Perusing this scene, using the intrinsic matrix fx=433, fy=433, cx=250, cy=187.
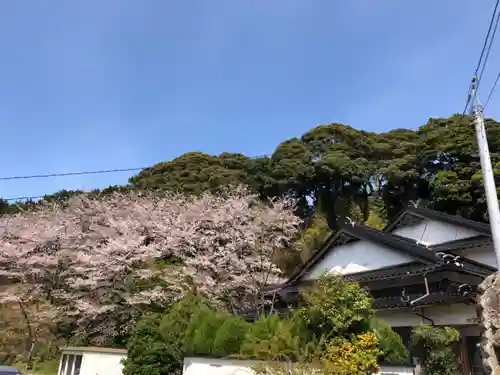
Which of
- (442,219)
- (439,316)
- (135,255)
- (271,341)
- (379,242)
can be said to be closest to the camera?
(271,341)

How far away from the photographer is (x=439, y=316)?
1312 cm

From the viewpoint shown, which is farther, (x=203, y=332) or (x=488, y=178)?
(x=203, y=332)

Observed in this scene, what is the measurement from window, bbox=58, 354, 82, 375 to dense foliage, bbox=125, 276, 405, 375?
5253mm

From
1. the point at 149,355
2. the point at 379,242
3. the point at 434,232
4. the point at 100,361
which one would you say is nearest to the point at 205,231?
the point at 100,361

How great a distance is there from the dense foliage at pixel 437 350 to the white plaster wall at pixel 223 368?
624 mm

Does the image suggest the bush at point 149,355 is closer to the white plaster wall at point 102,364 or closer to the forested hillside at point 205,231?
the white plaster wall at point 102,364

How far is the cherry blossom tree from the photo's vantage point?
72.2ft

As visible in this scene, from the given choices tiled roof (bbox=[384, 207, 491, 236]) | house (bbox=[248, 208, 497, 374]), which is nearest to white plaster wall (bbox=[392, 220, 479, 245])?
house (bbox=[248, 208, 497, 374])

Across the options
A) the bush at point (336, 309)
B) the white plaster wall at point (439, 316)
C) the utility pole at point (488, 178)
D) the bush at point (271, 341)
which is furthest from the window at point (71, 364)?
the utility pole at point (488, 178)

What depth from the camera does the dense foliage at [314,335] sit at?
903 centimetres

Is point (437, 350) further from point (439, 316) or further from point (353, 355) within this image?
point (439, 316)

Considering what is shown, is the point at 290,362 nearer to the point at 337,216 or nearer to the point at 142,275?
the point at 142,275

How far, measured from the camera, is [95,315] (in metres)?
22.2

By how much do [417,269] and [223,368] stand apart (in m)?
7.36
